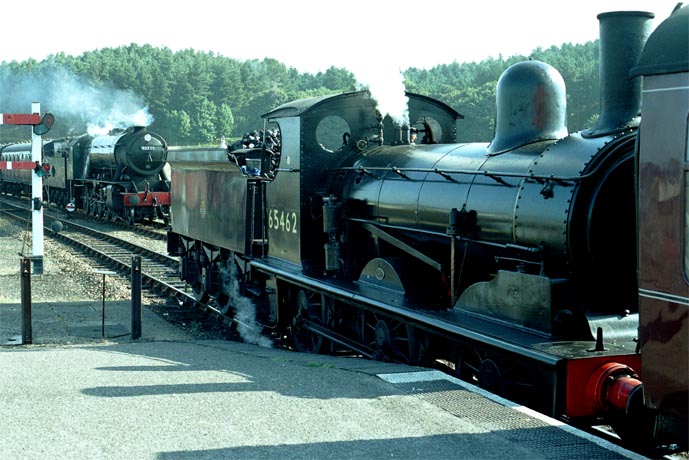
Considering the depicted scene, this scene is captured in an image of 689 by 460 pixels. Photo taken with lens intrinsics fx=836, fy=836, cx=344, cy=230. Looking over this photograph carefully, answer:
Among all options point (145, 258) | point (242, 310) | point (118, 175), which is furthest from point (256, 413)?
point (118, 175)

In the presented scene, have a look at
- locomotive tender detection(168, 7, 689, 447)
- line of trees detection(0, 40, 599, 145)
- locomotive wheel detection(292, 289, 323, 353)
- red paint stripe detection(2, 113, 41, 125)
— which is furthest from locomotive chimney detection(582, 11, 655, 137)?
line of trees detection(0, 40, 599, 145)

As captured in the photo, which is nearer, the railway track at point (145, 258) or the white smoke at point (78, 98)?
the railway track at point (145, 258)

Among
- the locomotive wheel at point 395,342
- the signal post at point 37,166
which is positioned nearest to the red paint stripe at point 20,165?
the signal post at point 37,166

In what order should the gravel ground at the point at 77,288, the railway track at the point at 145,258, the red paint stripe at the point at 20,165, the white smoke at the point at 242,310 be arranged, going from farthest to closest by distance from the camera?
the red paint stripe at the point at 20,165, the railway track at the point at 145,258, the gravel ground at the point at 77,288, the white smoke at the point at 242,310

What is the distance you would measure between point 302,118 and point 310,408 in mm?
4468

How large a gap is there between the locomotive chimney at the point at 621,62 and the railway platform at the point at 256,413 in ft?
7.14

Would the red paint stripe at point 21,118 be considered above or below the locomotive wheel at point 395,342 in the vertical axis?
above

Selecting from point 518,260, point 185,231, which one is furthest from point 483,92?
point 518,260

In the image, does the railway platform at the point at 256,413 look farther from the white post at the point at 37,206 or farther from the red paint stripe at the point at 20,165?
the red paint stripe at the point at 20,165

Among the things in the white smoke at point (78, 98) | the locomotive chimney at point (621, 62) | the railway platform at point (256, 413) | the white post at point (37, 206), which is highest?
the white smoke at point (78, 98)

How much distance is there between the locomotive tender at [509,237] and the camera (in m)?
4.40

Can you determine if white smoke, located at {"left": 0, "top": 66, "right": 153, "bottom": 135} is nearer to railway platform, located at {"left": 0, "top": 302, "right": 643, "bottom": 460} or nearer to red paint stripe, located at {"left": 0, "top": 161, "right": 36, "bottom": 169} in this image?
red paint stripe, located at {"left": 0, "top": 161, "right": 36, "bottom": 169}

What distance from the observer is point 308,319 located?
9531mm

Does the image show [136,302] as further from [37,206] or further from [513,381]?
[513,381]
